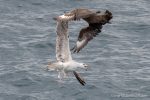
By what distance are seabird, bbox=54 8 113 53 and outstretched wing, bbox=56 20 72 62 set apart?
0.41 metres

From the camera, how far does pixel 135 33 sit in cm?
2831

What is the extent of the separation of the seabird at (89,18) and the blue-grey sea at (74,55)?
1.69m

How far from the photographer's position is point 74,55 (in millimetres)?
26016

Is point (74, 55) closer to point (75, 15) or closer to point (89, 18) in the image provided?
point (89, 18)

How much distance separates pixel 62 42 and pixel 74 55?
282 inches

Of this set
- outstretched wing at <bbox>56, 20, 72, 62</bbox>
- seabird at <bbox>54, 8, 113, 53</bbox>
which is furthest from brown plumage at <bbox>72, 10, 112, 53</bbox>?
outstretched wing at <bbox>56, 20, 72, 62</bbox>

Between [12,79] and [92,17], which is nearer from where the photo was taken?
[92,17]

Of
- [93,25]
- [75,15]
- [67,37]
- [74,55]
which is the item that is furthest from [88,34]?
[74,55]

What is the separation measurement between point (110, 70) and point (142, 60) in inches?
62.3

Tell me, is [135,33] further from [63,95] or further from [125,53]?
[63,95]

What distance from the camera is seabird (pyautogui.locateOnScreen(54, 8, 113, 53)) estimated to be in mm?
17734

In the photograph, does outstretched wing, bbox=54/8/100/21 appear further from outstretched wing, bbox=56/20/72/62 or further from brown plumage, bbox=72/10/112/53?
outstretched wing, bbox=56/20/72/62

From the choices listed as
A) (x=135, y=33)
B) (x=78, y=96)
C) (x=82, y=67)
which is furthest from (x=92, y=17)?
(x=135, y=33)

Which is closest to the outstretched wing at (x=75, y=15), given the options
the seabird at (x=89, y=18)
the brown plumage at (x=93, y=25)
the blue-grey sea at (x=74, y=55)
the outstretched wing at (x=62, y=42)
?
the seabird at (x=89, y=18)
